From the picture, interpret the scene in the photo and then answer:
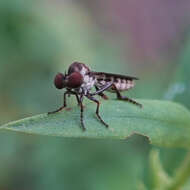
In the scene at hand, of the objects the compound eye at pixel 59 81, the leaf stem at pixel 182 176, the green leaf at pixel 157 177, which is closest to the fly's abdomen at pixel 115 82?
the compound eye at pixel 59 81

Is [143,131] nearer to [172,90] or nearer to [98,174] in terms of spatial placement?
[172,90]

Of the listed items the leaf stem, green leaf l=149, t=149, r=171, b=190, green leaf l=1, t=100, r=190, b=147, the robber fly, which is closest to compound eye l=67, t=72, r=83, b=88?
the robber fly

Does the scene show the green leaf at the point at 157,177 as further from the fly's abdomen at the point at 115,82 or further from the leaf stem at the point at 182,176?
the fly's abdomen at the point at 115,82

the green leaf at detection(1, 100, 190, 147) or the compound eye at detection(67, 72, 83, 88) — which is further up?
the compound eye at detection(67, 72, 83, 88)

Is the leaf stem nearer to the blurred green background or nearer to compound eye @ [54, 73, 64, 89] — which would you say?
the blurred green background

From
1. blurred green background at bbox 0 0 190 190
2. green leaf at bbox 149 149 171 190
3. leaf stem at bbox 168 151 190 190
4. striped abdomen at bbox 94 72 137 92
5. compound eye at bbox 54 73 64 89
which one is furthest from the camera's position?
blurred green background at bbox 0 0 190 190

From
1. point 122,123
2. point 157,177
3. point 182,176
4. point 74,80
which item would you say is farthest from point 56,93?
point 122,123

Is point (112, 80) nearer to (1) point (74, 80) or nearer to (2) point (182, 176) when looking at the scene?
(1) point (74, 80)

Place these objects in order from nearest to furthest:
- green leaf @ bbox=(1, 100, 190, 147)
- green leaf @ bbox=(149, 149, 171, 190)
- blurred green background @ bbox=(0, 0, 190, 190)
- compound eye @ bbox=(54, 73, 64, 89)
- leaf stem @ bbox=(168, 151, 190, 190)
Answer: green leaf @ bbox=(1, 100, 190, 147), leaf stem @ bbox=(168, 151, 190, 190), compound eye @ bbox=(54, 73, 64, 89), green leaf @ bbox=(149, 149, 171, 190), blurred green background @ bbox=(0, 0, 190, 190)
